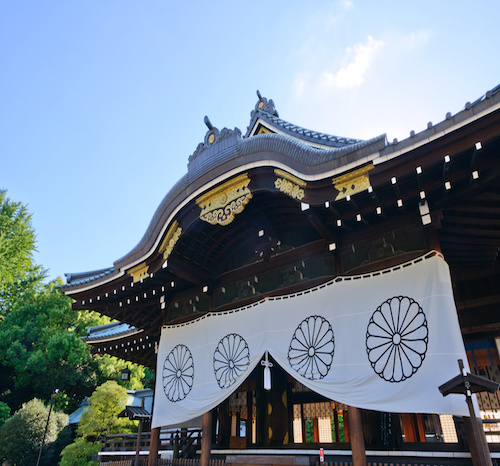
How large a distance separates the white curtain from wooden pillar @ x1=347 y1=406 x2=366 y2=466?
220 millimetres

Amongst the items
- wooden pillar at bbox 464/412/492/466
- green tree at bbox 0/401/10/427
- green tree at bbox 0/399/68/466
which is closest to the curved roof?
wooden pillar at bbox 464/412/492/466

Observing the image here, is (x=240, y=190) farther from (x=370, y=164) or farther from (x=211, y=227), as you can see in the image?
(x=370, y=164)

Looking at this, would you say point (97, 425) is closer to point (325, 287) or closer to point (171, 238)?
point (171, 238)

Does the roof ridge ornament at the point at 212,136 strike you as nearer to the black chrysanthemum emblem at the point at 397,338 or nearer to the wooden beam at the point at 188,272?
the wooden beam at the point at 188,272

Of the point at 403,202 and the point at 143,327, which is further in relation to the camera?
the point at 143,327

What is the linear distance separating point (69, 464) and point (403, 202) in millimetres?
14868

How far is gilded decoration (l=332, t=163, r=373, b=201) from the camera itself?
511 centimetres

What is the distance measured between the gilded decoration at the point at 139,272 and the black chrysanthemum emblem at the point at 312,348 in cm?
334

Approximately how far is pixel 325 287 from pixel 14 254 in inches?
891

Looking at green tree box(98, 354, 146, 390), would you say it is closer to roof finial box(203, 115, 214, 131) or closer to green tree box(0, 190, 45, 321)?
green tree box(0, 190, 45, 321)

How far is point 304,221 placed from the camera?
22.7 ft

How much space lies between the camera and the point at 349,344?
554 cm

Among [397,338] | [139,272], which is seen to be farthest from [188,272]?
[397,338]

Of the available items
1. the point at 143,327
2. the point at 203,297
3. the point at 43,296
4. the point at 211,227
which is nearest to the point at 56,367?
the point at 43,296
